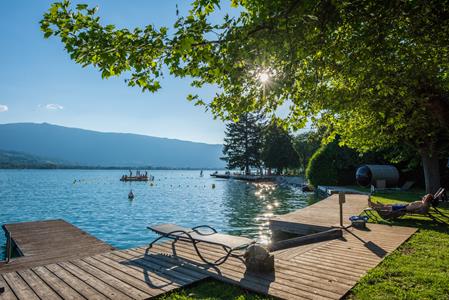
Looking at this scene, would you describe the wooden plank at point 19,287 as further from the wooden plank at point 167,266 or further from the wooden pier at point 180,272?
the wooden plank at point 167,266

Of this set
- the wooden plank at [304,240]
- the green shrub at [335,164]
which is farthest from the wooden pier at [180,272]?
the green shrub at [335,164]

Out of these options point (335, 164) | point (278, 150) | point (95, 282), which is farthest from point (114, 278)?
point (278, 150)

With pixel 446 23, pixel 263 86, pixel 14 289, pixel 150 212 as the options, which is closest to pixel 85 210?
pixel 150 212

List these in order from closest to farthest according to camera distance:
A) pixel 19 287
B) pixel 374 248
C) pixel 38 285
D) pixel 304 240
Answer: pixel 19 287 → pixel 38 285 → pixel 374 248 → pixel 304 240

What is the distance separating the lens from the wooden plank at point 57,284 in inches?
223

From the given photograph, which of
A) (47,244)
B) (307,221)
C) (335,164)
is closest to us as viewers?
(47,244)

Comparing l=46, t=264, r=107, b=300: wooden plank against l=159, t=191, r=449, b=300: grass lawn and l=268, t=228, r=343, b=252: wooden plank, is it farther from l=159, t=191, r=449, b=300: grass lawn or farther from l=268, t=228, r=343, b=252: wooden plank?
Result: l=268, t=228, r=343, b=252: wooden plank

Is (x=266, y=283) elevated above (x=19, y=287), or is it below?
above

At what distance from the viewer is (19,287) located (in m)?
6.05

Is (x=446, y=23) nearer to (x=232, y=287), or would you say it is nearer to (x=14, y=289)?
(x=232, y=287)

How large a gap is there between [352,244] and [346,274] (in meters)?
3.26

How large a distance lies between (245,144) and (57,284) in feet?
306

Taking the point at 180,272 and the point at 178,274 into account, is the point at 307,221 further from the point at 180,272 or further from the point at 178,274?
the point at 178,274

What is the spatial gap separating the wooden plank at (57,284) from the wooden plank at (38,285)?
0.08 metres
